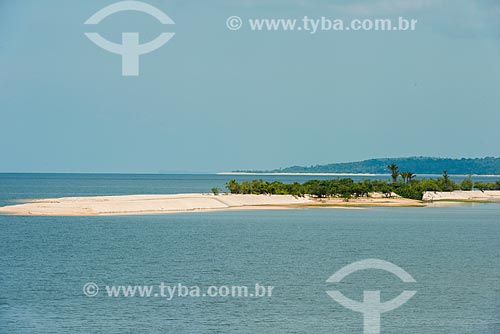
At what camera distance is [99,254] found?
174ft

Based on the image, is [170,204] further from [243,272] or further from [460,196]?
[243,272]

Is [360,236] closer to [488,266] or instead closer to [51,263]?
[488,266]

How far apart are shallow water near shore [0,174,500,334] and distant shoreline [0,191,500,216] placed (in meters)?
13.1

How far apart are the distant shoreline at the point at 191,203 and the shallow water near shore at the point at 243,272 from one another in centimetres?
1310

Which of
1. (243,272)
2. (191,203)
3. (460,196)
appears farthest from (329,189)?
(243,272)

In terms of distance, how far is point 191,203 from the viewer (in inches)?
4318

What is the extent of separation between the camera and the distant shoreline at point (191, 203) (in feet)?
315

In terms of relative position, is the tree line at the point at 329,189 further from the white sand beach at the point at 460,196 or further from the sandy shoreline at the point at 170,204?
the white sand beach at the point at 460,196

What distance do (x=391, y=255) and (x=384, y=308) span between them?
1986 centimetres

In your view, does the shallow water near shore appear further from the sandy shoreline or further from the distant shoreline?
the distant shoreline

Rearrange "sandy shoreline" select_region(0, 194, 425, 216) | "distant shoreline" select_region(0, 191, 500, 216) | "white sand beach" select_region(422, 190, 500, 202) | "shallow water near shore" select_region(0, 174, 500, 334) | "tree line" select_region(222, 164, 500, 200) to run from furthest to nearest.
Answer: "white sand beach" select_region(422, 190, 500, 202), "tree line" select_region(222, 164, 500, 200), "distant shoreline" select_region(0, 191, 500, 216), "sandy shoreline" select_region(0, 194, 425, 216), "shallow water near shore" select_region(0, 174, 500, 334)

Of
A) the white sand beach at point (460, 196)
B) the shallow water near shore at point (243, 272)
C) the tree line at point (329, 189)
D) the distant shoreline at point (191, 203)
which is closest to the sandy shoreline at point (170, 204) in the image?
the distant shoreline at point (191, 203)

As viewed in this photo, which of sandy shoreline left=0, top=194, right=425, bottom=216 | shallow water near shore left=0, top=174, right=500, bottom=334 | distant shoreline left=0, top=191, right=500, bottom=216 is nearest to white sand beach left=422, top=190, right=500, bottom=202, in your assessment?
distant shoreline left=0, top=191, right=500, bottom=216

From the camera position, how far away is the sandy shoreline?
95562mm
